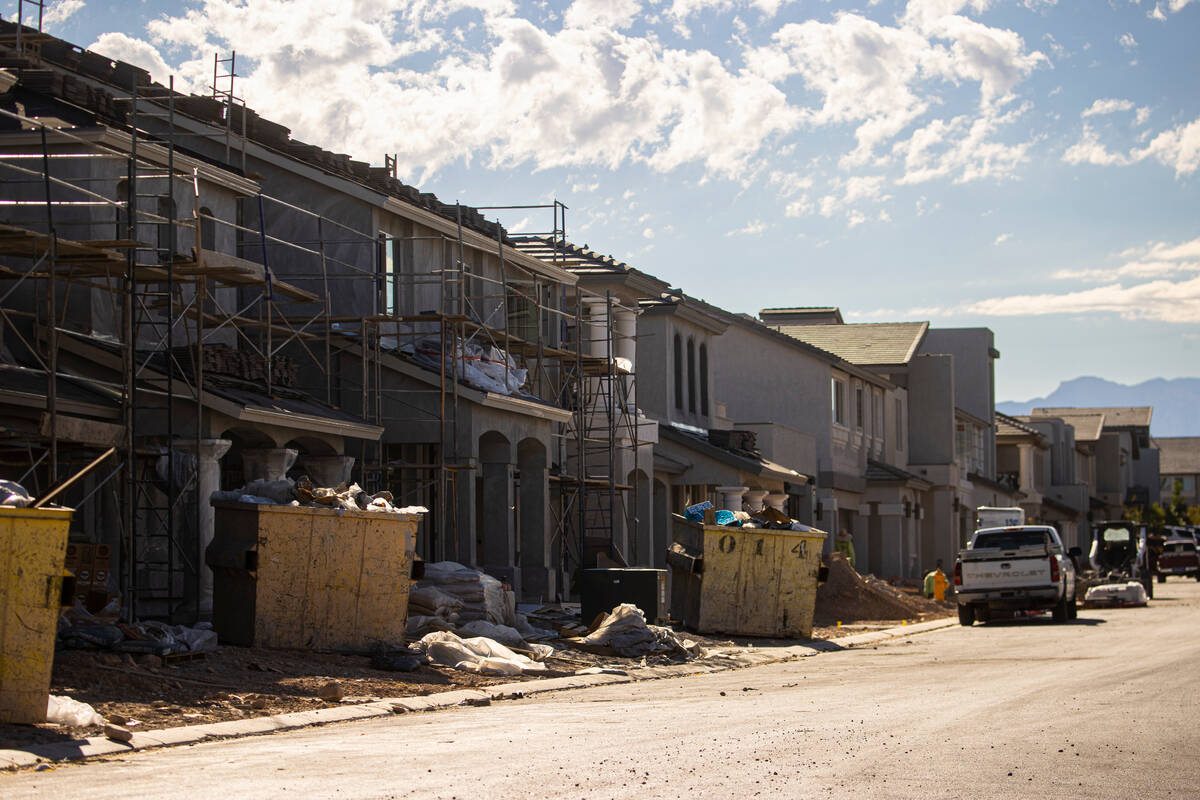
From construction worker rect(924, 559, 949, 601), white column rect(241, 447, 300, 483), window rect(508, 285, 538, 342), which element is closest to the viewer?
white column rect(241, 447, 300, 483)

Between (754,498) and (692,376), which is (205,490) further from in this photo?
(692,376)

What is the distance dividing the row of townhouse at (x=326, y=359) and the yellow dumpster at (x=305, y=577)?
1465mm

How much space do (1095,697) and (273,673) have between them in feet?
24.4

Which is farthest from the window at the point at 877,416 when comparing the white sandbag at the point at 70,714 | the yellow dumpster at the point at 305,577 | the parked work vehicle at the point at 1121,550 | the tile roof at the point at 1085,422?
the tile roof at the point at 1085,422

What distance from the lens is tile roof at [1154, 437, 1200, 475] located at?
123375 millimetres

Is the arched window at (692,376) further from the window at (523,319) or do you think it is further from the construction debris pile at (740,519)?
the construction debris pile at (740,519)

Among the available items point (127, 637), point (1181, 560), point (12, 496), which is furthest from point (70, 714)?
point (1181, 560)

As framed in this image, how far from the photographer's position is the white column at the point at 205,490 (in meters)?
19.3

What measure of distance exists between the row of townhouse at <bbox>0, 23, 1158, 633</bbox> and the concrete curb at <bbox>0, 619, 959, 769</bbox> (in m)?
4.52

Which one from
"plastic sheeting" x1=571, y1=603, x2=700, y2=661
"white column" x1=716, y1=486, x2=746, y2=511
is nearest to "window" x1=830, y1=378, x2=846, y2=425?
"white column" x1=716, y1=486, x2=746, y2=511

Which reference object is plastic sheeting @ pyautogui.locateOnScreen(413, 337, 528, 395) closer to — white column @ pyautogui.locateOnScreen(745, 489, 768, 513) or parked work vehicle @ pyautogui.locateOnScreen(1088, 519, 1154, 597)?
white column @ pyautogui.locateOnScreen(745, 489, 768, 513)

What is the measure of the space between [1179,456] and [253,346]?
379ft

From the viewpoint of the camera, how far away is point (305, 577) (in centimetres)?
1645

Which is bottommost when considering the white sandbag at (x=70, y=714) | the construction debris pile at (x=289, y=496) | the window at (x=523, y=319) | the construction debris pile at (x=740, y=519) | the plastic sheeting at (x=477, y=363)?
the white sandbag at (x=70, y=714)
